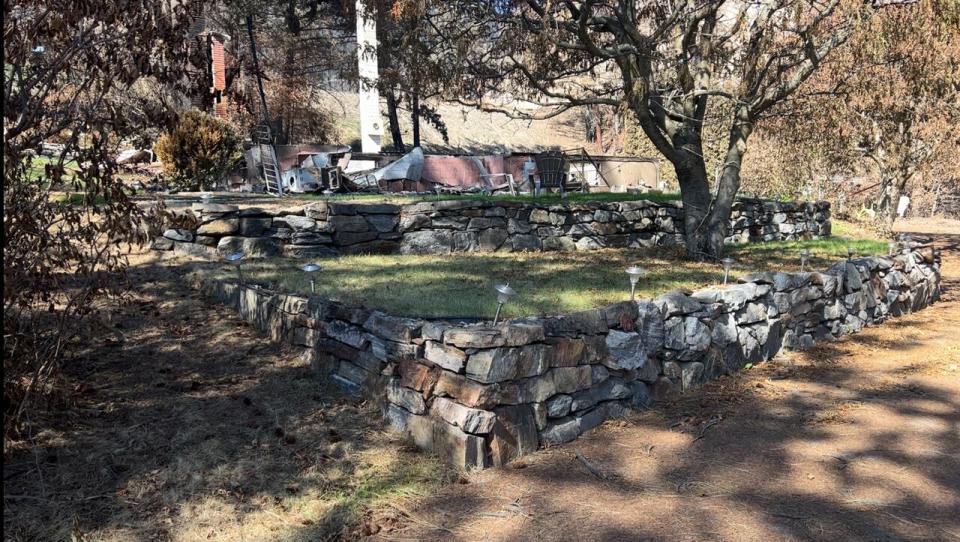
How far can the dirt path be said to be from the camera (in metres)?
3.47

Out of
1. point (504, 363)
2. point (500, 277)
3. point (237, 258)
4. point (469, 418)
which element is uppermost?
point (237, 258)

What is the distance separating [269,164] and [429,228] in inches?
258

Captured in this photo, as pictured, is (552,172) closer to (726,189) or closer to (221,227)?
(726,189)

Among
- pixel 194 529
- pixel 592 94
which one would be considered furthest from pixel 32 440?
pixel 592 94

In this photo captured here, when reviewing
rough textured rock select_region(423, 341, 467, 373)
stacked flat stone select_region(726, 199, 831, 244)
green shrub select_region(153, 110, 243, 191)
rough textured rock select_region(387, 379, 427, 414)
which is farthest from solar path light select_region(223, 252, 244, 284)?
stacked flat stone select_region(726, 199, 831, 244)

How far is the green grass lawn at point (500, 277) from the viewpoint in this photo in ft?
17.4

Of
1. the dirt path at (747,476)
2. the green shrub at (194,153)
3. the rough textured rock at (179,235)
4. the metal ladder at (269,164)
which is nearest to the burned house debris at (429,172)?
the metal ladder at (269,164)

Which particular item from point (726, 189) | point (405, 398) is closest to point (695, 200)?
point (726, 189)

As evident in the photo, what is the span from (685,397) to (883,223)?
11.9 meters

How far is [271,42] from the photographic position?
23828 mm

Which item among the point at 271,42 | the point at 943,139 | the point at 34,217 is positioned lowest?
the point at 34,217

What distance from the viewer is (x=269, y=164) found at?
46.6 feet

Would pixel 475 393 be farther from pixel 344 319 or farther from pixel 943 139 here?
pixel 943 139

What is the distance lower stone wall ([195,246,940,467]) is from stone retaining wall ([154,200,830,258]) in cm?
154
